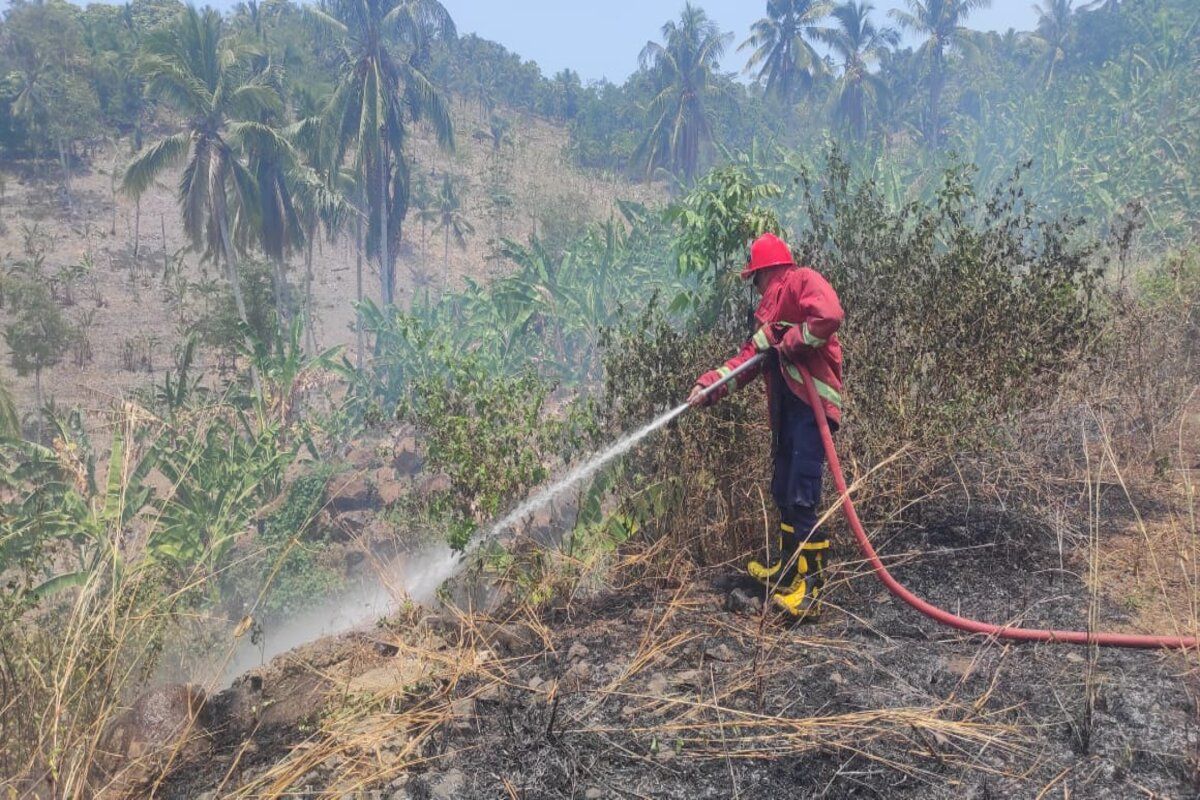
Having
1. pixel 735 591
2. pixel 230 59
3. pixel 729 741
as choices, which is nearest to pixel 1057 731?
pixel 729 741

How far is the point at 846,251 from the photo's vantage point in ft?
18.7

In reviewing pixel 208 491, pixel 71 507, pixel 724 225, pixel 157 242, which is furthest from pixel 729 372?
pixel 157 242

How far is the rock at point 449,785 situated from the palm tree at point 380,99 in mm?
30631

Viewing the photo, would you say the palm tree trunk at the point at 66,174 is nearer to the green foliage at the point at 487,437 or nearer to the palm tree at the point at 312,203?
the palm tree at the point at 312,203

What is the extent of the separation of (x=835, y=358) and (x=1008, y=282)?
1918mm

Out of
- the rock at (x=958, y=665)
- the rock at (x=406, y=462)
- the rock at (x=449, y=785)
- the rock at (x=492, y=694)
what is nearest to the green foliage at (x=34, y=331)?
the rock at (x=406, y=462)

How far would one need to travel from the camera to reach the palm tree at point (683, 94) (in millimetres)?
44250

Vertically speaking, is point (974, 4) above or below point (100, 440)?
above

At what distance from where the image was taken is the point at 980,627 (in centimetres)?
338

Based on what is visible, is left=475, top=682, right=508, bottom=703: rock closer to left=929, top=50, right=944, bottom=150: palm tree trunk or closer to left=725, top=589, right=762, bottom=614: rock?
left=725, top=589, right=762, bottom=614: rock

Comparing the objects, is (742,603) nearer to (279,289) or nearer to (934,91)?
(279,289)


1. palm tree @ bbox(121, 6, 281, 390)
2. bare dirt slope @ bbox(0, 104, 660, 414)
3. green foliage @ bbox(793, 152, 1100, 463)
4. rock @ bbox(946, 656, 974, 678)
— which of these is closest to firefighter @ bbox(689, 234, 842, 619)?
rock @ bbox(946, 656, 974, 678)

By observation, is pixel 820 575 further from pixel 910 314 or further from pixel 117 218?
pixel 117 218

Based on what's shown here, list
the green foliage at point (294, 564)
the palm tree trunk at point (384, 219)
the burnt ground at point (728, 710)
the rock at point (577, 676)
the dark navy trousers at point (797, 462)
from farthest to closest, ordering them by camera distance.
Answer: the palm tree trunk at point (384, 219)
the green foliage at point (294, 564)
the dark navy trousers at point (797, 462)
the rock at point (577, 676)
the burnt ground at point (728, 710)
